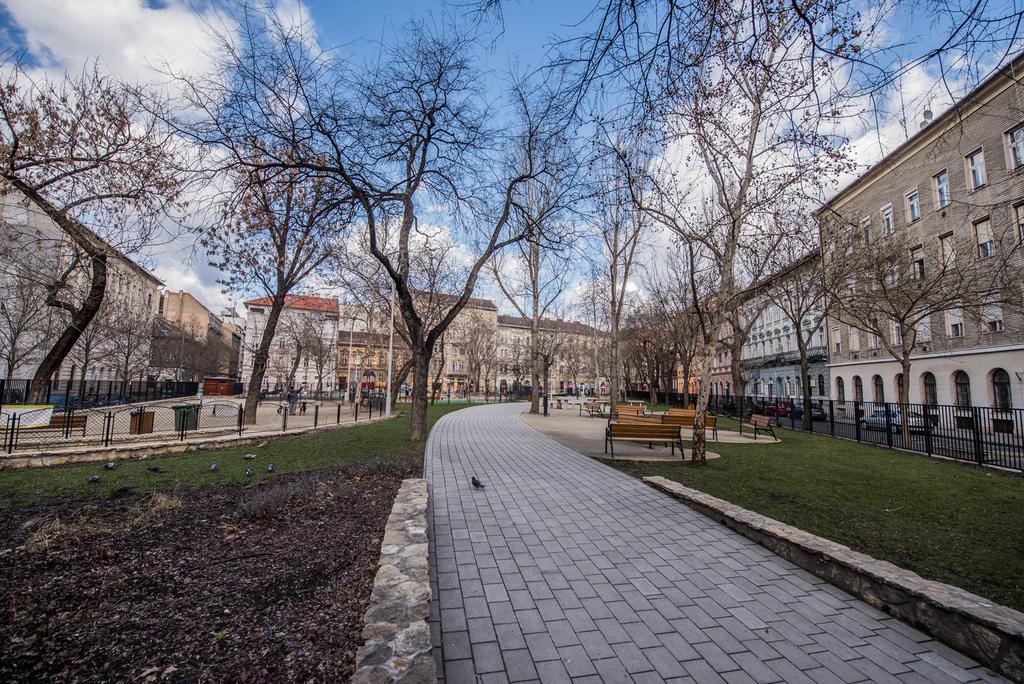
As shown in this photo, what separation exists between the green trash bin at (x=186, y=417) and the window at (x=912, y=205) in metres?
37.0

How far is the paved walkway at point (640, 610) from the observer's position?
2787 millimetres

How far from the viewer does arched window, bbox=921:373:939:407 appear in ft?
83.4

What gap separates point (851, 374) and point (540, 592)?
38469 millimetres

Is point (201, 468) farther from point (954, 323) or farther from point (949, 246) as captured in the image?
point (954, 323)

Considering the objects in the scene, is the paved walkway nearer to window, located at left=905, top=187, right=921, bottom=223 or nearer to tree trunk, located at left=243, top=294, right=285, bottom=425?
tree trunk, located at left=243, top=294, right=285, bottom=425

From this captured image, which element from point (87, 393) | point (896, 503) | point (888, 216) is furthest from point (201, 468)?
point (888, 216)

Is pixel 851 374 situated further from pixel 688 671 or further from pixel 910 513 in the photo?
pixel 688 671

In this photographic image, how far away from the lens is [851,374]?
110ft

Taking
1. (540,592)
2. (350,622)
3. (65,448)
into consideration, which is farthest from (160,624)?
(65,448)

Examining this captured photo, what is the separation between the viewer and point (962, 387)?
78.5ft

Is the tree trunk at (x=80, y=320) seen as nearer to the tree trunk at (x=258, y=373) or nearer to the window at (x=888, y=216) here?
the tree trunk at (x=258, y=373)

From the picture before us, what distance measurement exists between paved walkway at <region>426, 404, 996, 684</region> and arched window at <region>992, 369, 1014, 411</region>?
25462 mm

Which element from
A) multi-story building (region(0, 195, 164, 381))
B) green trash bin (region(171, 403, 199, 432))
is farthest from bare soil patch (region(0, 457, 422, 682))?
green trash bin (region(171, 403, 199, 432))

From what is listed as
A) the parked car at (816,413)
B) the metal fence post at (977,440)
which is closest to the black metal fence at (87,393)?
the metal fence post at (977,440)
